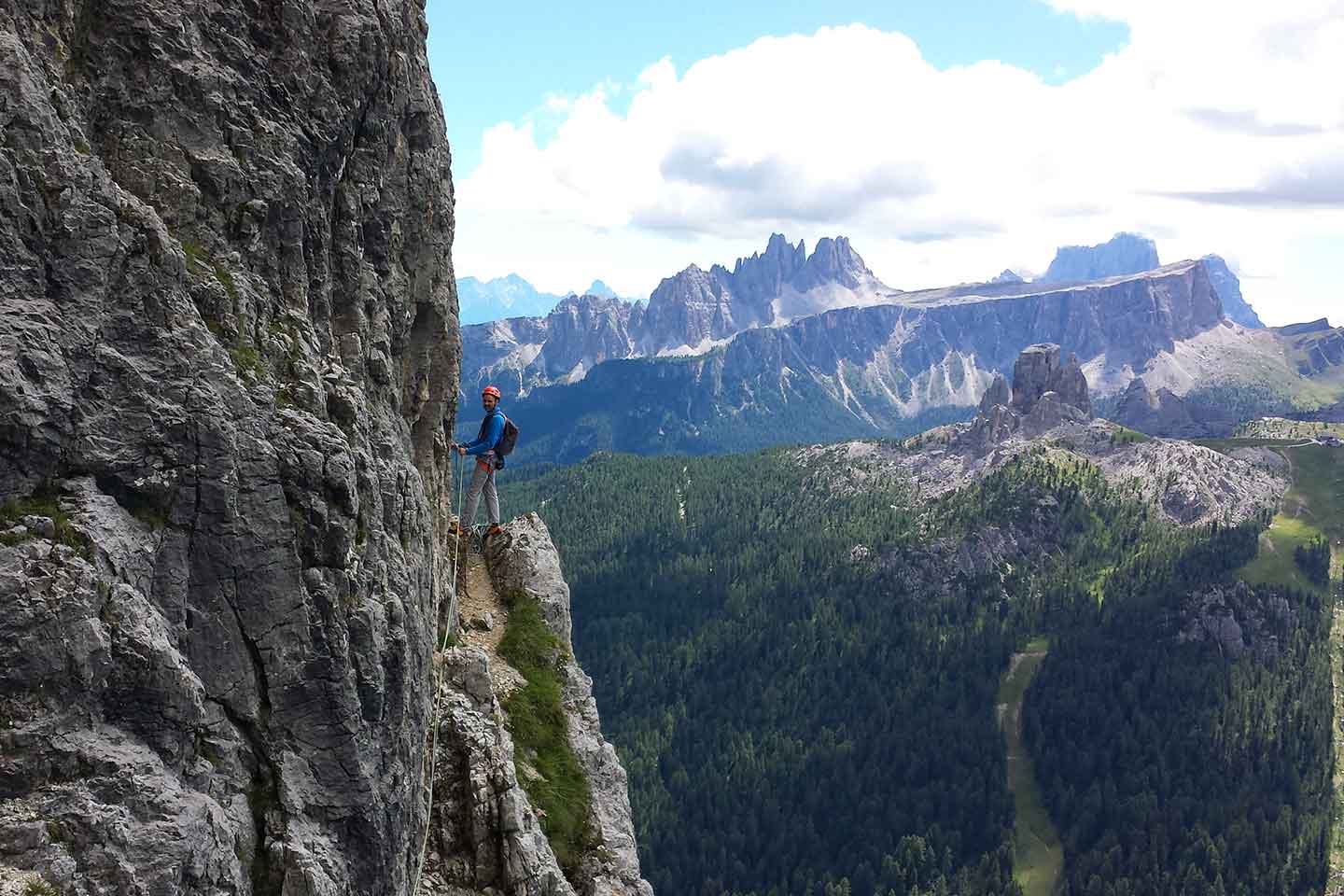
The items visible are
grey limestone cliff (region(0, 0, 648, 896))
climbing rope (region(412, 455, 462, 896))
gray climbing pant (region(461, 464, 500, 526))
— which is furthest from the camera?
gray climbing pant (region(461, 464, 500, 526))

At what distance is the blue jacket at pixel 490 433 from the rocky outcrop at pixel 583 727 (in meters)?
7.72

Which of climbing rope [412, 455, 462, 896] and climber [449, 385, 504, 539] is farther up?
climber [449, 385, 504, 539]

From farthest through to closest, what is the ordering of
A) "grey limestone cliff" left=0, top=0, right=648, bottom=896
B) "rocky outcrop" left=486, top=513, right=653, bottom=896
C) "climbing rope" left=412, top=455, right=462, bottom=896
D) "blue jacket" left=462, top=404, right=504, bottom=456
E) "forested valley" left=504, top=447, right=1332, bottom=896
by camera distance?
"forested valley" left=504, top=447, right=1332, bottom=896
"blue jacket" left=462, top=404, right=504, bottom=456
"rocky outcrop" left=486, top=513, right=653, bottom=896
"climbing rope" left=412, top=455, right=462, bottom=896
"grey limestone cliff" left=0, top=0, right=648, bottom=896

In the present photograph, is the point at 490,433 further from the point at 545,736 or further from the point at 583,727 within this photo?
the point at 583,727

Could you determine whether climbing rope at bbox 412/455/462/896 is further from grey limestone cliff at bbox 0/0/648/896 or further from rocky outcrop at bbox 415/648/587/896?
grey limestone cliff at bbox 0/0/648/896

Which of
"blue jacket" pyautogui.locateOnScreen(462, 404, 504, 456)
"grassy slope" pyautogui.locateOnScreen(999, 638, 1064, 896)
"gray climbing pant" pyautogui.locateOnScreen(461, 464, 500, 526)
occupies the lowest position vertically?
"grassy slope" pyautogui.locateOnScreen(999, 638, 1064, 896)

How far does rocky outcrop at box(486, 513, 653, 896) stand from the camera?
111 feet

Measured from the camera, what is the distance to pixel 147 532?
55.1 ft

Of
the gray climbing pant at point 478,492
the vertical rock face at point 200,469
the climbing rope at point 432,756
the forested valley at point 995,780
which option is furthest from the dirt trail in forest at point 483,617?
the forested valley at point 995,780

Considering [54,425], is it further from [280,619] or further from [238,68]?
[238,68]

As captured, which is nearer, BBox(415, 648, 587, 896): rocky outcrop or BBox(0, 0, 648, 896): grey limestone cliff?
BBox(0, 0, 648, 896): grey limestone cliff

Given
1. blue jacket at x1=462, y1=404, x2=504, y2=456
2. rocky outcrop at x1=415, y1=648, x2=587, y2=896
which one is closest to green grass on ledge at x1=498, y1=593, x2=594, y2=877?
rocky outcrop at x1=415, y1=648, x2=587, y2=896

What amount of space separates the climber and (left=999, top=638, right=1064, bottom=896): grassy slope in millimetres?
138756

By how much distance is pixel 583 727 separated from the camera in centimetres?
3947
